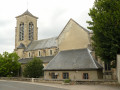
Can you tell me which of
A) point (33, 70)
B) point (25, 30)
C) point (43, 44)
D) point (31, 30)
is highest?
point (31, 30)

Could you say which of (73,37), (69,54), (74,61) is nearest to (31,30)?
(73,37)

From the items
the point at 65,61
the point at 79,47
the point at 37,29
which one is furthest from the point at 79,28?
the point at 37,29

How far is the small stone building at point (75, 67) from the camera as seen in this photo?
24.2 m

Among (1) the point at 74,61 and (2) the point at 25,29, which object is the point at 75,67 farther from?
(2) the point at 25,29

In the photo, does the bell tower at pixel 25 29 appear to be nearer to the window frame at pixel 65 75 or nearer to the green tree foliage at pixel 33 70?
the green tree foliage at pixel 33 70

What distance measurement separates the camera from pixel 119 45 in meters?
19.7

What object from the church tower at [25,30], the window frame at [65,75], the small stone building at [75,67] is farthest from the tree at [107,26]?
the church tower at [25,30]

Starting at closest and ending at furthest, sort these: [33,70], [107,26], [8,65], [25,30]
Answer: [107,26], [33,70], [8,65], [25,30]

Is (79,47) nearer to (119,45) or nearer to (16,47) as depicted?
(119,45)

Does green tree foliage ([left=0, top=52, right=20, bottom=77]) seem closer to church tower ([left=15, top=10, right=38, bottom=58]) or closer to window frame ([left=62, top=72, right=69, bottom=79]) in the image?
church tower ([left=15, top=10, right=38, bottom=58])

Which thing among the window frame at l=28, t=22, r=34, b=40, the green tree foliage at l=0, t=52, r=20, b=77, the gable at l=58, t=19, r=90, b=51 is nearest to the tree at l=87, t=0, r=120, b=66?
the gable at l=58, t=19, r=90, b=51

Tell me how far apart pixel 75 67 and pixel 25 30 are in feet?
98.3

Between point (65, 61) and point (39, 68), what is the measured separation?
8183mm

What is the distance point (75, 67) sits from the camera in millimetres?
25641
